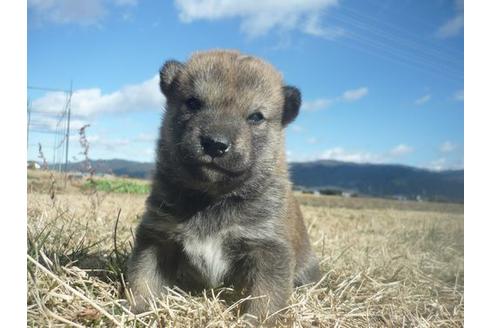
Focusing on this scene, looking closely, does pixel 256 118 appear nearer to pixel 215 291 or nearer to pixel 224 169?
pixel 224 169

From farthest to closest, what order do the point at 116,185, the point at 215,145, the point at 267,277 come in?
the point at 116,185
the point at 267,277
the point at 215,145

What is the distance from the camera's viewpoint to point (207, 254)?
1.95 metres

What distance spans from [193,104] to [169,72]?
0.85 ft

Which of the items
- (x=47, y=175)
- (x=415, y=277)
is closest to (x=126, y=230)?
(x=47, y=175)

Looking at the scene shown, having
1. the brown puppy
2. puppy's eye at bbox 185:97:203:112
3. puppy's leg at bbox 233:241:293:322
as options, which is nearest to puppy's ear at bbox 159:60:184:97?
the brown puppy

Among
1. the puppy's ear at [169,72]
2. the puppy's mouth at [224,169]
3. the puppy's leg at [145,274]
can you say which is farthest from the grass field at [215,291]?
the puppy's ear at [169,72]

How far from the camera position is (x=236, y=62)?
→ 2.02 metres

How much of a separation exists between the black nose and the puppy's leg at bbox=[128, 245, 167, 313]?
19.3 inches

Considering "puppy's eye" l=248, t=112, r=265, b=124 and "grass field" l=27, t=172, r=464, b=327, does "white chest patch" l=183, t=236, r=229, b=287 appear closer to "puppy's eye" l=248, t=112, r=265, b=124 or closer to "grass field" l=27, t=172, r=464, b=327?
"grass field" l=27, t=172, r=464, b=327

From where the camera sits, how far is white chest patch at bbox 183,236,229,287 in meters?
1.95

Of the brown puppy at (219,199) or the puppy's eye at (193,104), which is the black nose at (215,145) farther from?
the puppy's eye at (193,104)

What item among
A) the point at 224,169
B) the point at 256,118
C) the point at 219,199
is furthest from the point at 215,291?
the point at 256,118

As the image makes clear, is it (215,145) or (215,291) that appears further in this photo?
(215,291)
